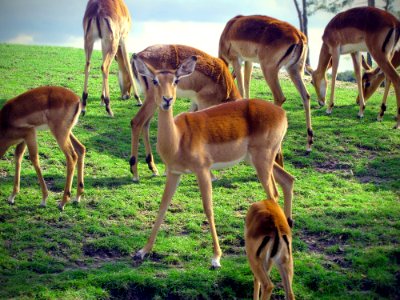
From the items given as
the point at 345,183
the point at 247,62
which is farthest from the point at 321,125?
the point at 345,183

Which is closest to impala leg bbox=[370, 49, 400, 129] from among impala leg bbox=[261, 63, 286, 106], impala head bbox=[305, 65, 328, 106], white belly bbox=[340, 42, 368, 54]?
white belly bbox=[340, 42, 368, 54]

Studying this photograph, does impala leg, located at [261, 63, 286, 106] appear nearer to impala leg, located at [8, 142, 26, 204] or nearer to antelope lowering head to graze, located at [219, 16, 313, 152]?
antelope lowering head to graze, located at [219, 16, 313, 152]

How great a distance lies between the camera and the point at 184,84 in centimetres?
930

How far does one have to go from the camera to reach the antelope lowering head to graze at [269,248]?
223 inches

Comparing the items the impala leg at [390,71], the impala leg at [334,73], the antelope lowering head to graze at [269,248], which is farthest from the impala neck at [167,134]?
the impala leg at [334,73]

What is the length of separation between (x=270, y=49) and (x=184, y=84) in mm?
2201

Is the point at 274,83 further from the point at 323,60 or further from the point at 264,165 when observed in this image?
the point at 323,60

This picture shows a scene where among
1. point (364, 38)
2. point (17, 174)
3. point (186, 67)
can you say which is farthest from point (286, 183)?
point (364, 38)

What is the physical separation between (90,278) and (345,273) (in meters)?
2.73

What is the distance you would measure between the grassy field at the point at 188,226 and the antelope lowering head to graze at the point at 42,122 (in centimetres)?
45

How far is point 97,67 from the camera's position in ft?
54.9

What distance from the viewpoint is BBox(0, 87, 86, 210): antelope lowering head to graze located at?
8117mm

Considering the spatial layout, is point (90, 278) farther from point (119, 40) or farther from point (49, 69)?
point (49, 69)

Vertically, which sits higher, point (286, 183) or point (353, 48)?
point (353, 48)
